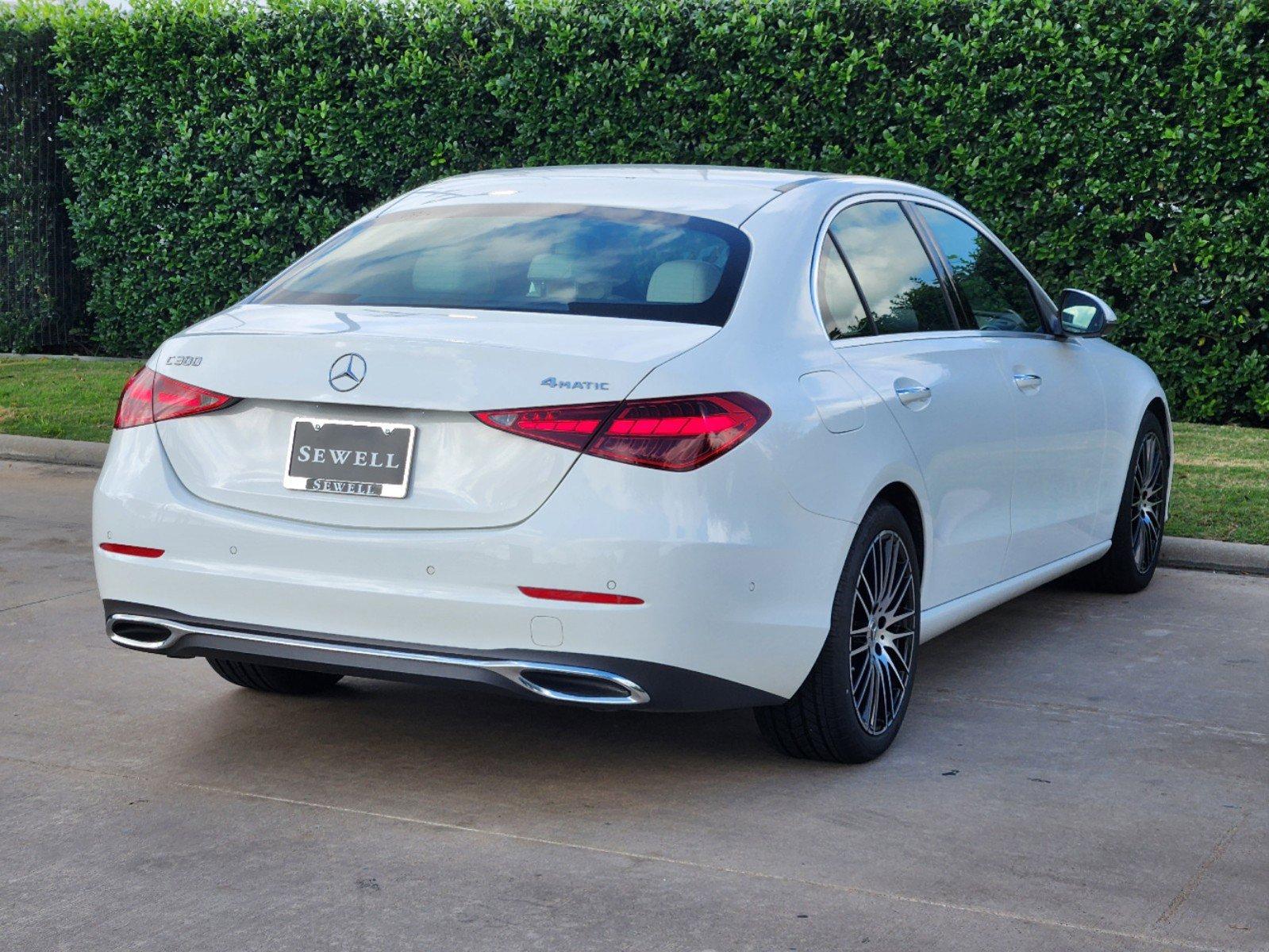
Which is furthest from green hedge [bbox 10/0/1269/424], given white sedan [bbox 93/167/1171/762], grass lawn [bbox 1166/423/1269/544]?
white sedan [bbox 93/167/1171/762]

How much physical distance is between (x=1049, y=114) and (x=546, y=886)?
9286 mm

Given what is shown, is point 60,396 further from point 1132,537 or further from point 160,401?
point 160,401

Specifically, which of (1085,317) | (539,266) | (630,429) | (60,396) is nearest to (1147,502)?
(1085,317)

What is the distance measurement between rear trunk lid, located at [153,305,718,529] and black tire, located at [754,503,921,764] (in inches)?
32.2

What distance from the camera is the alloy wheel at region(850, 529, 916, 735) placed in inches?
186

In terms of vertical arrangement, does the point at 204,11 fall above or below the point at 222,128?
above

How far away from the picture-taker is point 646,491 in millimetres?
3982

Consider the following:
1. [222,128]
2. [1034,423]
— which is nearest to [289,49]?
[222,128]

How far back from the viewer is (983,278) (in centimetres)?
612

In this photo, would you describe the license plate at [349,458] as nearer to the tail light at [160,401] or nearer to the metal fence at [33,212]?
the tail light at [160,401]

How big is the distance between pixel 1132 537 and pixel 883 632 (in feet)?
9.00

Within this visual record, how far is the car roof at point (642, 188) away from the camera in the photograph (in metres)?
4.97

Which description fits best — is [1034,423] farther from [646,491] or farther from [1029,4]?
[1029,4]

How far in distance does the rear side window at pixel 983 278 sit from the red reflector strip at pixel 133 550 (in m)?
2.86
